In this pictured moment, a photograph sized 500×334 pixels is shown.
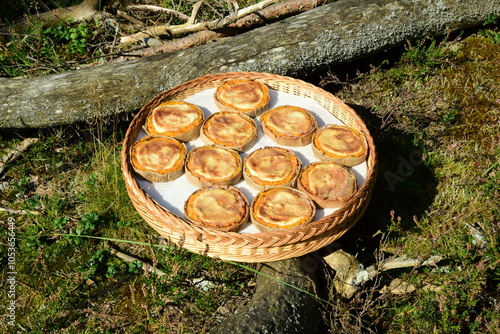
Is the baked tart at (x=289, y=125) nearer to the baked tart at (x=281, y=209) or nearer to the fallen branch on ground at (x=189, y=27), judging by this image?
the baked tart at (x=281, y=209)

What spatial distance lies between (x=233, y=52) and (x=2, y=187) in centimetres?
275

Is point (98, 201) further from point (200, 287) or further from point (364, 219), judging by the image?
point (364, 219)

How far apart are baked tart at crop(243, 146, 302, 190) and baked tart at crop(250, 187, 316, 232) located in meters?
0.07

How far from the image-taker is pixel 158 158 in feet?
11.4

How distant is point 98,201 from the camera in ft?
13.4

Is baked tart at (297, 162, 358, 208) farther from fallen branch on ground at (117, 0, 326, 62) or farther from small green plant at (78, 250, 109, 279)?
Answer: fallen branch on ground at (117, 0, 326, 62)

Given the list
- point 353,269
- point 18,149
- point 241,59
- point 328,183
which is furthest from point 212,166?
point 18,149

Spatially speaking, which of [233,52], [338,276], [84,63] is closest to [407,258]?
[338,276]

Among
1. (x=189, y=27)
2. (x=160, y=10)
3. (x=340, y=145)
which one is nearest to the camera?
(x=340, y=145)

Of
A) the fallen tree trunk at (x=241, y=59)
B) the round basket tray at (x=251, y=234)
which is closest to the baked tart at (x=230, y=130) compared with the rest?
the round basket tray at (x=251, y=234)

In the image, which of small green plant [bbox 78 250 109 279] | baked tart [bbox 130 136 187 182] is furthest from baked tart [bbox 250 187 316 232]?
small green plant [bbox 78 250 109 279]

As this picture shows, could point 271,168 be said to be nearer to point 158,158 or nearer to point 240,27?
point 158,158

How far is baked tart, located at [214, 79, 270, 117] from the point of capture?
391 centimetres

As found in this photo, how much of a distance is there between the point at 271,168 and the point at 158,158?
886 millimetres
